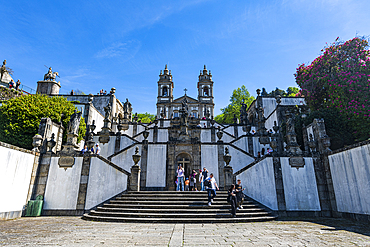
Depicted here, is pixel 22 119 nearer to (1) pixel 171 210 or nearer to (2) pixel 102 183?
(2) pixel 102 183

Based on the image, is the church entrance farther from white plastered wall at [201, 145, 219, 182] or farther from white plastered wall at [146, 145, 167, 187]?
white plastered wall at [146, 145, 167, 187]

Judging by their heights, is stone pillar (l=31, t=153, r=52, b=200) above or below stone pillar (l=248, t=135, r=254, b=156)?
below

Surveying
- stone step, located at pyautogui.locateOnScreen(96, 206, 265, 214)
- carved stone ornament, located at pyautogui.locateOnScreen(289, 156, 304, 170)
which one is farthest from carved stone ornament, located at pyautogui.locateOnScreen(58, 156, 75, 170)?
carved stone ornament, located at pyautogui.locateOnScreen(289, 156, 304, 170)

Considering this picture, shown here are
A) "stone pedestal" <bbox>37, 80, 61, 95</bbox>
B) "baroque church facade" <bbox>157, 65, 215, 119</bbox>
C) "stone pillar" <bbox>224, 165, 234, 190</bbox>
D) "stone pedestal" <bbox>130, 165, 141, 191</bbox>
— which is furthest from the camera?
"baroque church facade" <bbox>157, 65, 215, 119</bbox>

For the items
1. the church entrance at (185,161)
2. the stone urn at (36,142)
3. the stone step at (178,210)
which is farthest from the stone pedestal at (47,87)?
the stone step at (178,210)

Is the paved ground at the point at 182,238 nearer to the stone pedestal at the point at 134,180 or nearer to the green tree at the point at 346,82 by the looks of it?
the stone pedestal at the point at 134,180

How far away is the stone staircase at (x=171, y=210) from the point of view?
8.62 m

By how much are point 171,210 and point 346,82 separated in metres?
14.3

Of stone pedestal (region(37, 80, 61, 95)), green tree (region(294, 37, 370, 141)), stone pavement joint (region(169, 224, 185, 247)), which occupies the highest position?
stone pedestal (region(37, 80, 61, 95))

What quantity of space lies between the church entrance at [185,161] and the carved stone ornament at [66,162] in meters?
7.05

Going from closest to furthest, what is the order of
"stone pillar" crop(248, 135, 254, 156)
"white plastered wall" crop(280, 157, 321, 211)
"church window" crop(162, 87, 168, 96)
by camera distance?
"white plastered wall" crop(280, 157, 321, 211), "stone pillar" crop(248, 135, 254, 156), "church window" crop(162, 87, 168, 96)

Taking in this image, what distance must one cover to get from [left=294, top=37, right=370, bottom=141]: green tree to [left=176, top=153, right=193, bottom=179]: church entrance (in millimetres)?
11218

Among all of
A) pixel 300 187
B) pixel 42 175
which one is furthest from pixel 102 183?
pixel 300 187

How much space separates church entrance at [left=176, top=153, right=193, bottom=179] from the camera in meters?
15.6
